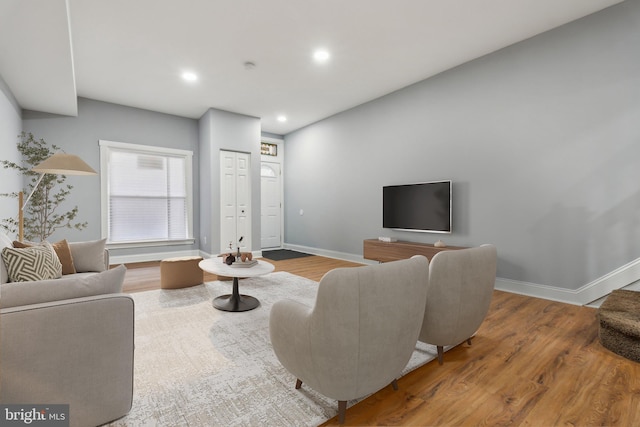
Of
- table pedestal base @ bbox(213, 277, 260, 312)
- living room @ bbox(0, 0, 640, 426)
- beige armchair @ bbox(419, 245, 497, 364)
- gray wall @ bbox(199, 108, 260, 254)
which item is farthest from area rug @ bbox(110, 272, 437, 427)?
gray wall @ bbox(199, 108, 260, 254)

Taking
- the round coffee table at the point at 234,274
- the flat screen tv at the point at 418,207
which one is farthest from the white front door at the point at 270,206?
the round coffee table at the point at 234,274

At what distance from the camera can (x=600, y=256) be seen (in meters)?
3.06

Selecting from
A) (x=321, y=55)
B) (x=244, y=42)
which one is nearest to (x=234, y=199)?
(x=244, y=42)

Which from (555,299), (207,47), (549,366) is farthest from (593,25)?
(207,47)

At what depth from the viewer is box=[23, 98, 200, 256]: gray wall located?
4.97 meters

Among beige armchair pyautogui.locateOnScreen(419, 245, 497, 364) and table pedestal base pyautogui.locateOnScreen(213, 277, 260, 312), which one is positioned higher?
beige armchair pyautogui.locateOnScreen(419, 245, 497, 364)

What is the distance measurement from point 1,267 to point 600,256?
5185 millimetres

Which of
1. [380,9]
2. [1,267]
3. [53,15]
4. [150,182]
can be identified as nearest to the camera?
[1,267]

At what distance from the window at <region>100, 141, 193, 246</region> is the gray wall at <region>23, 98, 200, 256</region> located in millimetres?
142

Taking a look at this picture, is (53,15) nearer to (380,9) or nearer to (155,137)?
(380,9)

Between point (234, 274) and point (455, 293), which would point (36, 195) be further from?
point (455, 293)

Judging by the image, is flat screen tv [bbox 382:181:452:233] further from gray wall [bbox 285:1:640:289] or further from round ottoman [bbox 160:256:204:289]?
round ottoman [bbox 160:256:204:289]

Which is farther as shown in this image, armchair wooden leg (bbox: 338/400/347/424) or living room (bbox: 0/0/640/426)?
living room (bbox: 0/0/640/426)

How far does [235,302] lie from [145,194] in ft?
12.9
